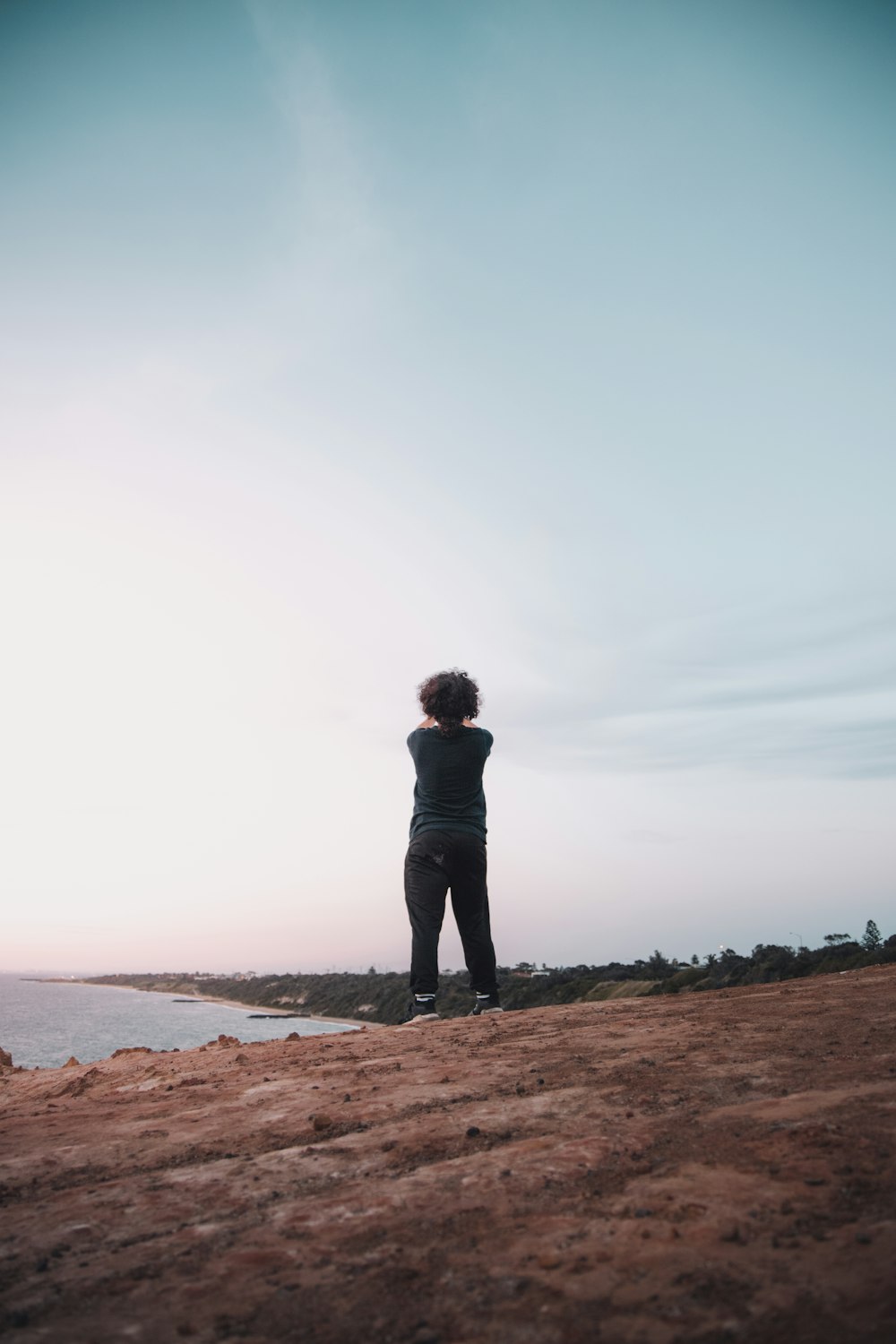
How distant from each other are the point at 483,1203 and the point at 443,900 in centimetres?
487

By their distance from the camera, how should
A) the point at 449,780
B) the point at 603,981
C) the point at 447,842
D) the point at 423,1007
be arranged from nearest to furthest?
the point at 423,1007
the point at 447,842
the point at 449,780
the point at 603,981

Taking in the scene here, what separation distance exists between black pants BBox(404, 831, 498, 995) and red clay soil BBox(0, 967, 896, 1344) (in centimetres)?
268

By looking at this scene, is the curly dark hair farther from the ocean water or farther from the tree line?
the ocean water

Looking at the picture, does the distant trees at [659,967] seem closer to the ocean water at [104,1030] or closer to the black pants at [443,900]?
the ocean water at [104,1030]

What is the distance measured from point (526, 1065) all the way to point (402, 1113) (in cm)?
100

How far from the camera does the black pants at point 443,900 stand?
679cm

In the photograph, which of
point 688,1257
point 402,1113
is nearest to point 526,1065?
Answer: point 402,1113

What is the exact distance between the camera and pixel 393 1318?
1584 millimetres

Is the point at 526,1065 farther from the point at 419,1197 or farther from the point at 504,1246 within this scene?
the point at 504,1246

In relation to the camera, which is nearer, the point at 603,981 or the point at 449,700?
the point at 449,700

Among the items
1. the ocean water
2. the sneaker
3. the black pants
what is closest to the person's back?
the black pants

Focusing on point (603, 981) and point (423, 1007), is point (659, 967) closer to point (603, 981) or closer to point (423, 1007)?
point (603, 981)

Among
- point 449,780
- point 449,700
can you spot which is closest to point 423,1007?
point 449,780

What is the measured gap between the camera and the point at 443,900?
274 inches
